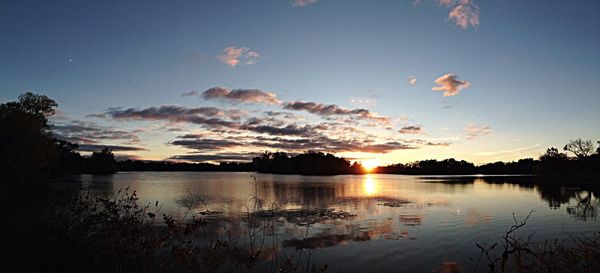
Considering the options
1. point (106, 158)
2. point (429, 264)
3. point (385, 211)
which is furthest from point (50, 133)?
point (106, 158)

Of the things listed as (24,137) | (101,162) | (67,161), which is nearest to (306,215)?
(24,137)

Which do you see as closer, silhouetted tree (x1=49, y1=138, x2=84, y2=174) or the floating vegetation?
the floating vegetation

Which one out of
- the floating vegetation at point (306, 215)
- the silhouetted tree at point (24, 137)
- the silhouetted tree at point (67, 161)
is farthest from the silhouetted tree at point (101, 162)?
the floating vegetation at point (306, 215)

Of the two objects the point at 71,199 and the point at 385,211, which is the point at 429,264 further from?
the point at 385,211

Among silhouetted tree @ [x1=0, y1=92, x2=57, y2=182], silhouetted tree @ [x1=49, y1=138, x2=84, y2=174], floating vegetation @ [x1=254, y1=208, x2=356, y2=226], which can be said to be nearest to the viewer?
floating vegetation @ [x1=254, y1=208, x2=356, y2=226]

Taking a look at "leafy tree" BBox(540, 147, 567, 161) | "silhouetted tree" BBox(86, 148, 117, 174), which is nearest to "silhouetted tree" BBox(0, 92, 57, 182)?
"silhouetted tree" BBox(86, 148, 117, 174)

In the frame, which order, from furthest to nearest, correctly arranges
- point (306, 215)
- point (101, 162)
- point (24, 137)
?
point (101, 162), point (24, 137), point (306, 215)

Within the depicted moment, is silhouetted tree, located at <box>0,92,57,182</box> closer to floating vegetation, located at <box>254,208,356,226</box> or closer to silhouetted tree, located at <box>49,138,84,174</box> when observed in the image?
floating vegetation, located at <box>254,208,356,226</box>

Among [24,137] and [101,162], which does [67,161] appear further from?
[24,137]

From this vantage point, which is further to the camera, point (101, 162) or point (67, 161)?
point (101, 162)

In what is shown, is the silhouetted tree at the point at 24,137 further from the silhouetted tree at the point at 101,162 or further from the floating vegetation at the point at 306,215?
the silhouetted tree at the point at 101,162

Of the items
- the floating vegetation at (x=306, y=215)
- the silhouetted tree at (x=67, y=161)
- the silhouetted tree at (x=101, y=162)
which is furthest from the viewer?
the silhouetted tree at (x=101, y=162)

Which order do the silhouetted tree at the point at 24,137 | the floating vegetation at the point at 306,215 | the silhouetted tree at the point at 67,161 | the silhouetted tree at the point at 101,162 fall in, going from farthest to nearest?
1. the silhouetted tree at the point at 101,162
2. the silhouetted tree at the point at 67,161
3. the silhouetted tree at the point at 24,137
4. the floating vegetation at the point at 306,215

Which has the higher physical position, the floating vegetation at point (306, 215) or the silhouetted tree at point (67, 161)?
the silhouetted tree at point (67, 161)
